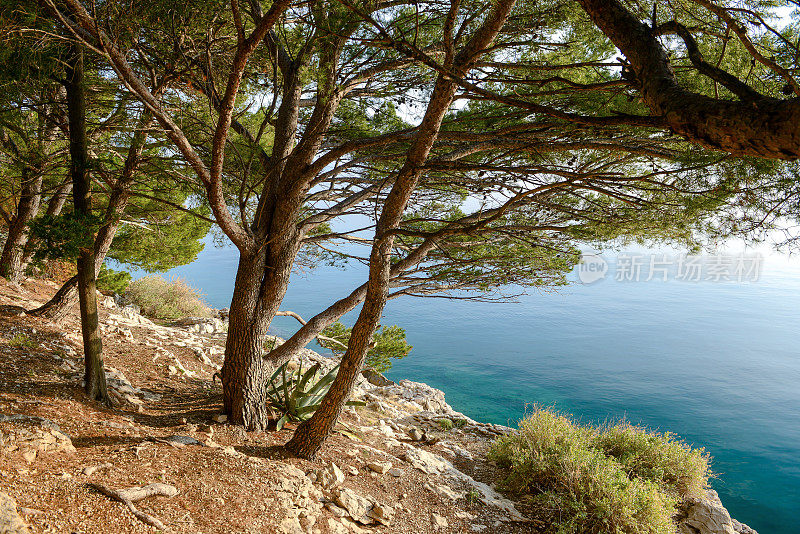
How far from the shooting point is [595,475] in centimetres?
393

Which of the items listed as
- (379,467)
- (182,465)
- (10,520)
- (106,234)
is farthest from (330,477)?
(106,234)

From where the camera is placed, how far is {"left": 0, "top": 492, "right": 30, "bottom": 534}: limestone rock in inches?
58.7

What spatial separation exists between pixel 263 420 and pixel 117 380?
144 centimetres

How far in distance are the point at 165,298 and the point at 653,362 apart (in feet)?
58.8

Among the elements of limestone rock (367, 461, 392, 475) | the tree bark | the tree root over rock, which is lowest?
limestone rock (367, 461, 392, 475)

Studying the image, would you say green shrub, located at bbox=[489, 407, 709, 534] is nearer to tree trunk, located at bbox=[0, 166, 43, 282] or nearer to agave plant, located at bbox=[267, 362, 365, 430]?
agave plant, located at bbox=[267, 362, 365, 430]

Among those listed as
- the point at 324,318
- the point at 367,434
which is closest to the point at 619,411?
the point at 367,434

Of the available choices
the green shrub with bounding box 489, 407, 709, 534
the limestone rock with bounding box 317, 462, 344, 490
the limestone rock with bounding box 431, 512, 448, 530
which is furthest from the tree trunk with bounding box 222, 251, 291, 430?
the green shrub with bounding box 489, 407, 709, 534

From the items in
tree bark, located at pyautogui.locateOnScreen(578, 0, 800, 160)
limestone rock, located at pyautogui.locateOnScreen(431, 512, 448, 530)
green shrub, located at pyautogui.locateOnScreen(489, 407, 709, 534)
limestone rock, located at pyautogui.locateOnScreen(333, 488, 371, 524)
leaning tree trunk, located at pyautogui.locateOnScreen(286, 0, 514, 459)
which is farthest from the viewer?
green shrub, located at pyautogui.locateOnScreen(489, 407, 709, 534)

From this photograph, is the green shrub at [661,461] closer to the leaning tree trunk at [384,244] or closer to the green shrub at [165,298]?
the leaning tree trunk at [384,244]

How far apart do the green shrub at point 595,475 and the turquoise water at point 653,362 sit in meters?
2.22

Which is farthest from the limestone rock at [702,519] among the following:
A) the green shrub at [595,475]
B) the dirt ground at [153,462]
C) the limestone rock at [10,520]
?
the limestone rock at [10,520]

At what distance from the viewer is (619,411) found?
14078 mm

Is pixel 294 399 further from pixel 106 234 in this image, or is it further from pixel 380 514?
pixel 106 234
